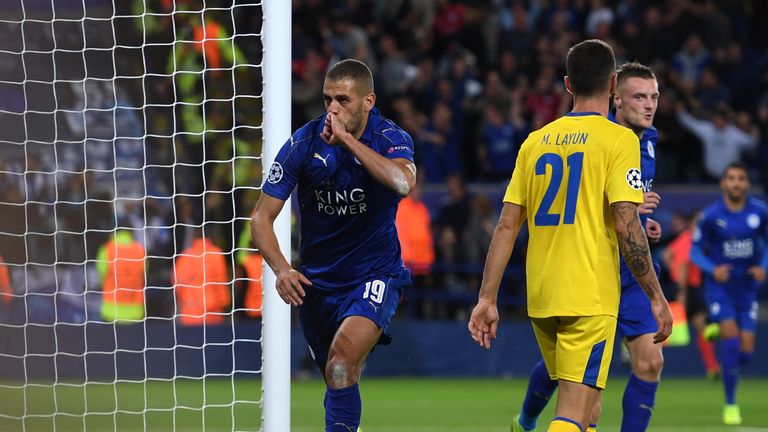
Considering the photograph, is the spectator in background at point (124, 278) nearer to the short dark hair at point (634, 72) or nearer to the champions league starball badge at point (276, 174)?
the champions league starball badge at point (276, 174)

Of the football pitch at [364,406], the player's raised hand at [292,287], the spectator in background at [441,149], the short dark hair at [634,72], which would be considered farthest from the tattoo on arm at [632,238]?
the spectator in background at [441,149]

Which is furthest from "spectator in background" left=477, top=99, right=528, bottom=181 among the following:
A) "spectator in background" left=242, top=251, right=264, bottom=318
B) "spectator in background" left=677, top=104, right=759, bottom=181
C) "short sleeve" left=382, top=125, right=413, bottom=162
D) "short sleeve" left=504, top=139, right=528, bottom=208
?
"short sleeve" left=504, top=139, right=528, bottom=208

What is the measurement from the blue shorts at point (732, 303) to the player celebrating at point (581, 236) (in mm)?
6616

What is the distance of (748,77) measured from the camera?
1933 cm

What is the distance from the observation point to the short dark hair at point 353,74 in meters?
6.09

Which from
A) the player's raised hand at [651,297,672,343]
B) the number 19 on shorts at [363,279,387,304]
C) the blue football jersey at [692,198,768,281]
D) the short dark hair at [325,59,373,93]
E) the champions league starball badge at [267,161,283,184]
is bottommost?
the blue football jersey at [692,198,768,281]

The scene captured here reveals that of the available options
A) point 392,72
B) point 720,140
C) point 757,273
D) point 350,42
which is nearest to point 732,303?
point 757,273

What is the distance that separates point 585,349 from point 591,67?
3.77ft

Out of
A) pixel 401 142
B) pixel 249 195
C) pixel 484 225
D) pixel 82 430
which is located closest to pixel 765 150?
pixel 484 225

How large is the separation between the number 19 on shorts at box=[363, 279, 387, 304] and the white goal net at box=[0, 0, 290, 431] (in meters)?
3.20

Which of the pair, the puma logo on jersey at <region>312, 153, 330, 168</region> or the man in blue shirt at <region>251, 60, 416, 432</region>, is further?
the puma logo on jersey at <region>312, 153, 330, 168</region>

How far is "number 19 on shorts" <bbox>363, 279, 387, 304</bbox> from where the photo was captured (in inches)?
247

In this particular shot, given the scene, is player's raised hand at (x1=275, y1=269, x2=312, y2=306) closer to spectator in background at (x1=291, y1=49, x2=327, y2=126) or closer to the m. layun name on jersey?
the m. layun name on jersey

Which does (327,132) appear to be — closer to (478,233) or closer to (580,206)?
(580,206)
